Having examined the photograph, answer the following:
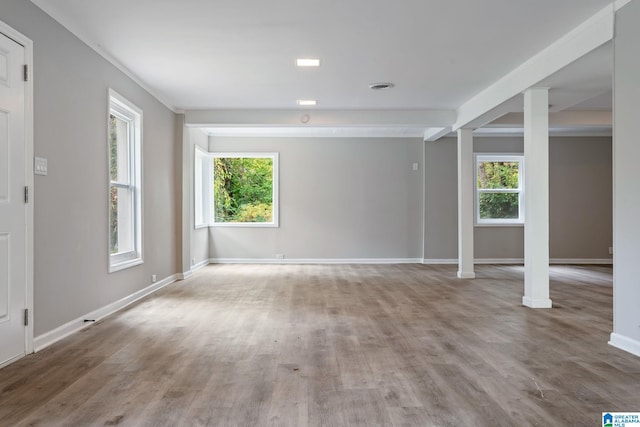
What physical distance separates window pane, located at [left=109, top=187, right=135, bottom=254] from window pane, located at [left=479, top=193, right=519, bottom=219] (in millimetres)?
6765

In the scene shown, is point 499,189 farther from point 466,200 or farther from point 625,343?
point 625,343

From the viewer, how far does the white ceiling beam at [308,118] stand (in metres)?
6.98

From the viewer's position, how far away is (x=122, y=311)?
4.69 metres

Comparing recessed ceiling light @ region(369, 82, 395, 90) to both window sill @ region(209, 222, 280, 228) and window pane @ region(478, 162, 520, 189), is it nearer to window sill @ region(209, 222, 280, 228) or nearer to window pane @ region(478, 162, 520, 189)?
window sill @ region(209, 222, 280, 228)

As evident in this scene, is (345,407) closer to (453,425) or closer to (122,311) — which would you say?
(453,425)

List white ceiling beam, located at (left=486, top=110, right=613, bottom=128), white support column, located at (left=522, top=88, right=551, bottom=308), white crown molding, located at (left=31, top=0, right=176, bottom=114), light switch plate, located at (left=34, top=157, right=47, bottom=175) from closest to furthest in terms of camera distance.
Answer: light switch plate, located at (left=34, top=157, right=47, bottom=175) → white crown molding, located at (left=31, top=0, right=176, bottom=114) → white support column, located at (left=522, top=88, right=551, bottom=308) → white ceiling beam, located at (left=486, top=110, right=613, bottom=128)

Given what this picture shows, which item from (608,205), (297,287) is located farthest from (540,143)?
(608,205)

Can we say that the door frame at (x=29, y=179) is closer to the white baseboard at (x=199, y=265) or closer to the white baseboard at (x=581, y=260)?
the white baseboard at (x=199, y=265)

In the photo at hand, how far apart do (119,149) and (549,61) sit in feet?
14.9

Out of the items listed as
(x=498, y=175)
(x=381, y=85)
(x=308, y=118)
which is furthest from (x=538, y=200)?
(x=498, y=175)

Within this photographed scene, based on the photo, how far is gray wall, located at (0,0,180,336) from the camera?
3367mm

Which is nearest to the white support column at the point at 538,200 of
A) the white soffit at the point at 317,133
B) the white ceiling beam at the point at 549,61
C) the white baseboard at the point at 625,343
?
the white ceiling beam at the point at 549,61

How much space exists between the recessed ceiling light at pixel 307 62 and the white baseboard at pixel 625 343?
3.56 metres

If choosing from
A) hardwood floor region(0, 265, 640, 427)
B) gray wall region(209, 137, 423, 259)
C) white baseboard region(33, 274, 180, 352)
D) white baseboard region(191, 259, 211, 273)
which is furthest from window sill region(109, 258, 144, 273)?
gray wall region(209, 137, 423, 259)
